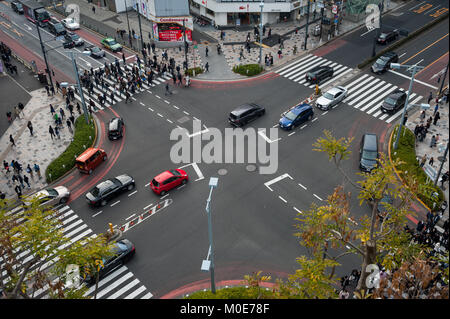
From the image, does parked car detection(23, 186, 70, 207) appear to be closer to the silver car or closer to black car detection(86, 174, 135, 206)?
black car detection(86, 174, 135, 206)

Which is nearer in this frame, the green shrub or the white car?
the green shrub

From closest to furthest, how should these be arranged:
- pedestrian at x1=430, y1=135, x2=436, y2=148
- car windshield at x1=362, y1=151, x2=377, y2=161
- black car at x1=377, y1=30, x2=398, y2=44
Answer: car windshield at x1=362, y1=151, x2=377, y2=161, pedestrian at x1=430, y1=135, x2=436, y2=148, black car at x1=377, y1=30, x2=398, y2=44

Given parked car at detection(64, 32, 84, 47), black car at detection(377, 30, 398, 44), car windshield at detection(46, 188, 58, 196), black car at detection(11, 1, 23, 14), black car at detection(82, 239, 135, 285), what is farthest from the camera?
black car at detection(11, 1, 23, 14)

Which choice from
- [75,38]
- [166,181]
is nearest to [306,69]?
[166,181]

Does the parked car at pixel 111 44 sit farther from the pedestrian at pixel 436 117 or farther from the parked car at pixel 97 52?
the pedestrian at pixel 436 117

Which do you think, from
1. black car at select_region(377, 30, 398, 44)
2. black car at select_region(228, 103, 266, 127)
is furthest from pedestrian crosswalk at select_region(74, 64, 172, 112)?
black car at select_region(377, 30, 398, 44)

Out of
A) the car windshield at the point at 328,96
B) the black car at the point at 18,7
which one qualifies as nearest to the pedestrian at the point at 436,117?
the car windshield at the point at 328,96

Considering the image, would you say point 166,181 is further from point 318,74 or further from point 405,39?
point 405,39
